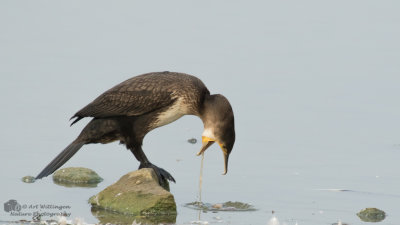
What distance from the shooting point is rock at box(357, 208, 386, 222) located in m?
8.83

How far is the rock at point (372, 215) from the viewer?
29.0 ft

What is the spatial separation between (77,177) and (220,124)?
151cm

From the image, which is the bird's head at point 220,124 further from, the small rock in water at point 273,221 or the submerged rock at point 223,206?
the small rock in water at point 273,221

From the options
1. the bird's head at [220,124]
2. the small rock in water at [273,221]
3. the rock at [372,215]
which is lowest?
the small rock in water at [273,221]

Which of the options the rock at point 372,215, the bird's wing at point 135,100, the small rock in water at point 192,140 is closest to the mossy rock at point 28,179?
the bird's wing at point 135,100

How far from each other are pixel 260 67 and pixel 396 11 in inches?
202

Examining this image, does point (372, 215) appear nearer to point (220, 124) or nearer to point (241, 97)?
point (220, 124)

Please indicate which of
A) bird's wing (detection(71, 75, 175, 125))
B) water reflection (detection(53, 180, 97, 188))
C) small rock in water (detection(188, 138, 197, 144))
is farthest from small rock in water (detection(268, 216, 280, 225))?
small rock in water (detection(188, 138, 197, 144))

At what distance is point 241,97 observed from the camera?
1311 centimetres

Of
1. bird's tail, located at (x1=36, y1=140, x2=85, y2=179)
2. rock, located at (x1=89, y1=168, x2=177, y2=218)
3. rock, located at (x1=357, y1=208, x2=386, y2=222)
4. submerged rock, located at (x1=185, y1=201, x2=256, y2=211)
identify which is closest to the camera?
rock, located at (x1=89, y1=168, x2=177, y2=218)

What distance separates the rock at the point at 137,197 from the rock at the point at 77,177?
2.54 ft

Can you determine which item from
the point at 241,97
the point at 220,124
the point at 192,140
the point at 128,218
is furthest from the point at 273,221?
the point at 241,97

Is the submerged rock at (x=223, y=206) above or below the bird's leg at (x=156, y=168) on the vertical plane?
below

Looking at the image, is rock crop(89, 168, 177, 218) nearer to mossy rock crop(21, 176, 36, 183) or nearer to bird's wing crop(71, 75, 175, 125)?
bird's wing crop(71, 75, 175, 125)
